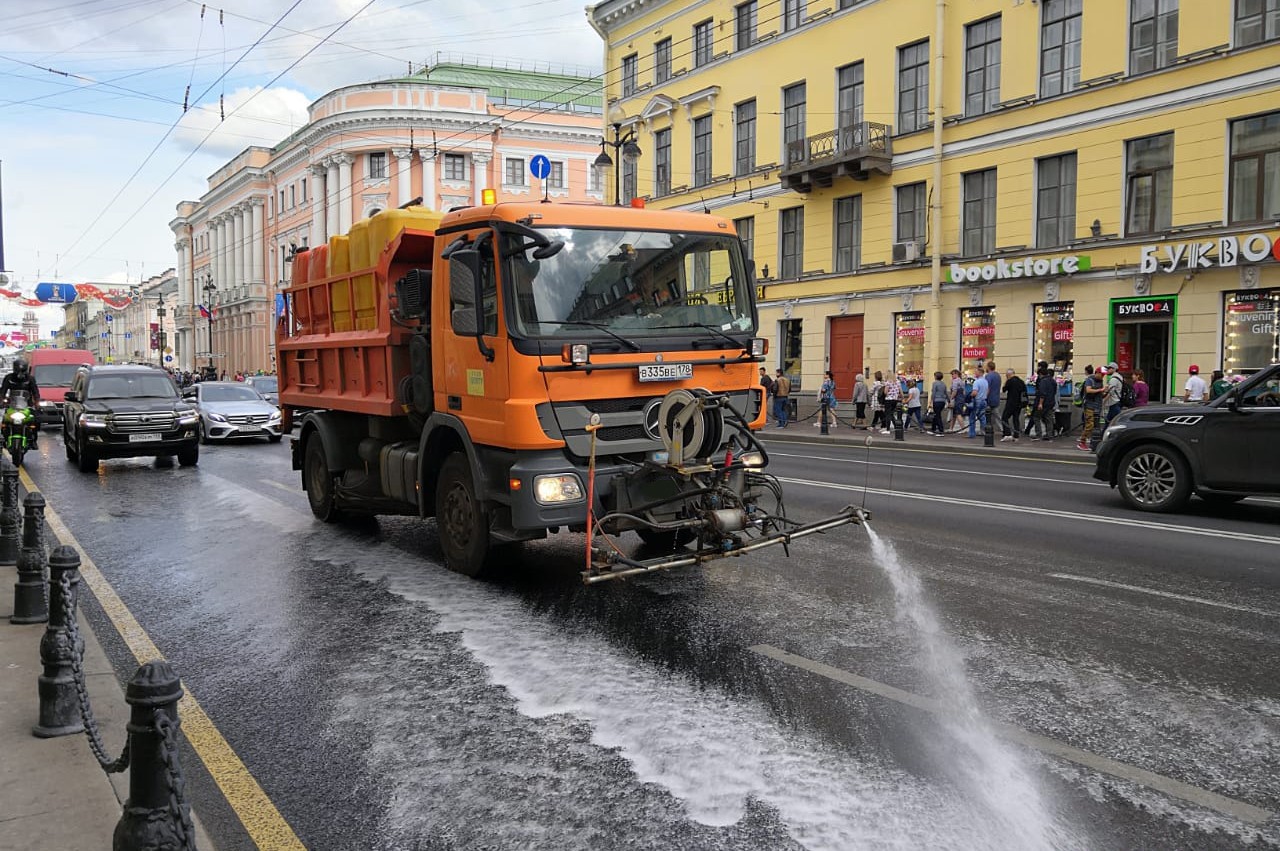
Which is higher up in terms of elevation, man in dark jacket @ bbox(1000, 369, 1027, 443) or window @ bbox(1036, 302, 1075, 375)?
window @ bbox(1036, 302, 1075, 375)

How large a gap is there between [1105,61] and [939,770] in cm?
2357

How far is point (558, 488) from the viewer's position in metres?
6.28

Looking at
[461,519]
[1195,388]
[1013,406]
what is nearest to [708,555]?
[461,519]

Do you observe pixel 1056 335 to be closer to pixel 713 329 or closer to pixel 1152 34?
pixel 1152 34

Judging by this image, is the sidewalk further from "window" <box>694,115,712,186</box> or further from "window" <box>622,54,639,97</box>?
"window" <box>622,54,639,97</box>

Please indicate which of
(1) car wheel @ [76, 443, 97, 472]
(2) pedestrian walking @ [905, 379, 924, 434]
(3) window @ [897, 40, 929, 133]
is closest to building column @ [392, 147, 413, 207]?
(3) window @ [897, 40, 929, 133]

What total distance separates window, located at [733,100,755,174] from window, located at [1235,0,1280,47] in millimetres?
15292

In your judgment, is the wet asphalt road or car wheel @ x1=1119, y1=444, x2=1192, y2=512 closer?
the wet asphalt road

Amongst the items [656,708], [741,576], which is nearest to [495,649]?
[656,708]

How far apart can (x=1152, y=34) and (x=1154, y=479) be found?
617 inches

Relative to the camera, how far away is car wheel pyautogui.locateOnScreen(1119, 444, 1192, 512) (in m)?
10.7

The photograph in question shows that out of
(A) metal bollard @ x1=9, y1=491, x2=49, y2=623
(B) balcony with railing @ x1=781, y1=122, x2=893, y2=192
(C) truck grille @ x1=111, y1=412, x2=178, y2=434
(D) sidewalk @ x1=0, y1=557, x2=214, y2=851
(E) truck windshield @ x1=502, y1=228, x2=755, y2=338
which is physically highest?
(B) balcony with railing @ x1=781, y1=122, x2=893, y2=192

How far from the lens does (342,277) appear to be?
30.0ft

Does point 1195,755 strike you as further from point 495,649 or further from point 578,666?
point 495,649
